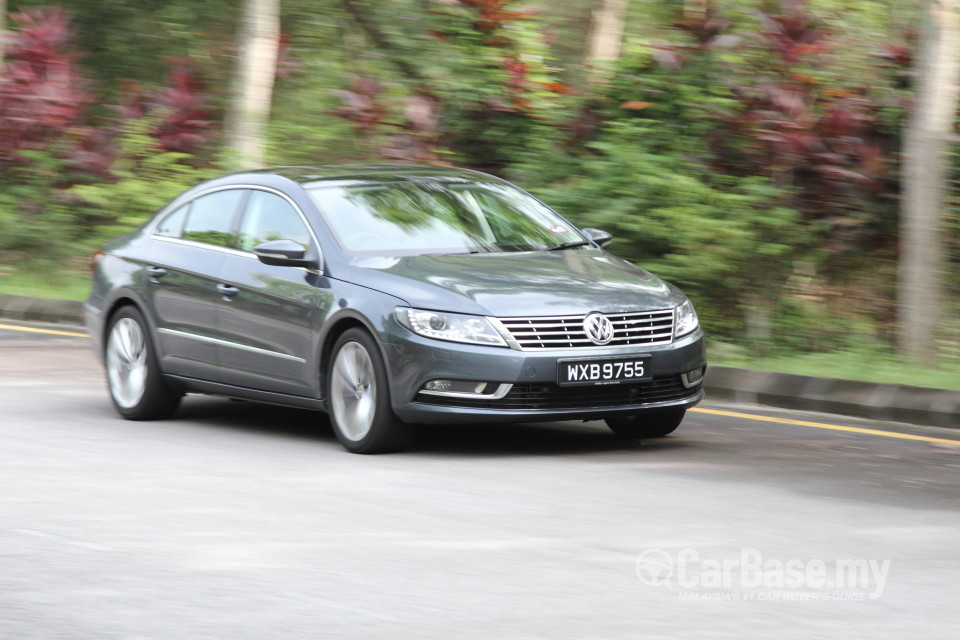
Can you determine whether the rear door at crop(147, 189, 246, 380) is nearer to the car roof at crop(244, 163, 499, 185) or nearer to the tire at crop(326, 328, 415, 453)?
the car roof at crop(244, 163, 499, 185)

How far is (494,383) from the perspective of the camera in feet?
27.6

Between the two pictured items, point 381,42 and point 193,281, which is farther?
point 381,42

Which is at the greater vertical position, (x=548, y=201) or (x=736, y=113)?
(x=736, y=113)

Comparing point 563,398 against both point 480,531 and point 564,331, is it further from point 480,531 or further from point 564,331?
point 480,531

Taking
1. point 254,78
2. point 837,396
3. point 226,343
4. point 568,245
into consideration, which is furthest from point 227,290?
point 254,78

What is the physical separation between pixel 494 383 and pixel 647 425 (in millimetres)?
1389

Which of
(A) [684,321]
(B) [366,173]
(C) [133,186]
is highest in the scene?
(B) [366,173]

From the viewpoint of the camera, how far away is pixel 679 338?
29.3 feet

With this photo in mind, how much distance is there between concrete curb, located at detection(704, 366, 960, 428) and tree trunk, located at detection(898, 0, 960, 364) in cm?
158

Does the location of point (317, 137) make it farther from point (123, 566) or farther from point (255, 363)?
point (123, 566)

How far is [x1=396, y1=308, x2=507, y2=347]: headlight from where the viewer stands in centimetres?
840

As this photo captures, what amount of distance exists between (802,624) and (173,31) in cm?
1940

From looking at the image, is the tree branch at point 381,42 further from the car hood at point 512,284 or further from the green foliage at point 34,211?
the car hood at point 512,284

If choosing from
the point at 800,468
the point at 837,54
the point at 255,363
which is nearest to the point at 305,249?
the point at 255,363
